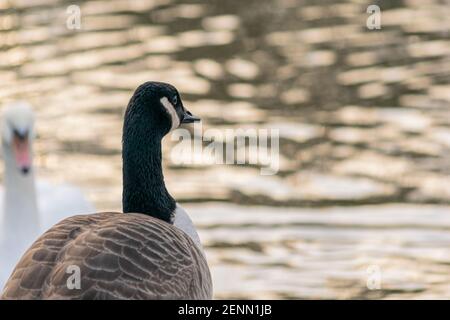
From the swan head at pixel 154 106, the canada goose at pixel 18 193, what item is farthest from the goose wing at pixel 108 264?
the canada goose at pixel 18 193

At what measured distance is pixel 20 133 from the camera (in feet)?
30.6

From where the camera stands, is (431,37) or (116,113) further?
(431,37)

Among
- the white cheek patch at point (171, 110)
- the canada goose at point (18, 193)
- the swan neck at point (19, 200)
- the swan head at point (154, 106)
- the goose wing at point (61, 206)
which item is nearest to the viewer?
the swan head at point (154, 106)

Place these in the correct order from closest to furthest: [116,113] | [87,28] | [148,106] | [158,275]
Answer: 1. [158,275]
2. [148,106]
3. [116,113]
4. [87,28]

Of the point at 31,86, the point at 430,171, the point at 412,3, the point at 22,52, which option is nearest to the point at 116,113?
the point at 31,86

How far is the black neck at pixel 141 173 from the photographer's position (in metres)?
8.05

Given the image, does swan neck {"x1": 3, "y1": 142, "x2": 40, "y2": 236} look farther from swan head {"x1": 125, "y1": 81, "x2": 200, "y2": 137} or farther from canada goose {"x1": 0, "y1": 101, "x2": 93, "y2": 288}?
swan head {"x1": 125, "y1": 81, "x2": 200, "y2": 137}

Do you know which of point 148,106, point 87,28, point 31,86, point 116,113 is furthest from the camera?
point 87,28

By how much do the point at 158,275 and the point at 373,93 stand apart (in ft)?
22.1

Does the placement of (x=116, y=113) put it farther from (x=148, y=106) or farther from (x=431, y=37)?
(x=148, y=106)

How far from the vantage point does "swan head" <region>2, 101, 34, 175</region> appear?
9227 millimetres

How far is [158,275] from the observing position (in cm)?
679

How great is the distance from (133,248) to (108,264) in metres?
0.24

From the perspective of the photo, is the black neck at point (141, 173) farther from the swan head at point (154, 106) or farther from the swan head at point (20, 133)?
the swan head at point (20, 133)
